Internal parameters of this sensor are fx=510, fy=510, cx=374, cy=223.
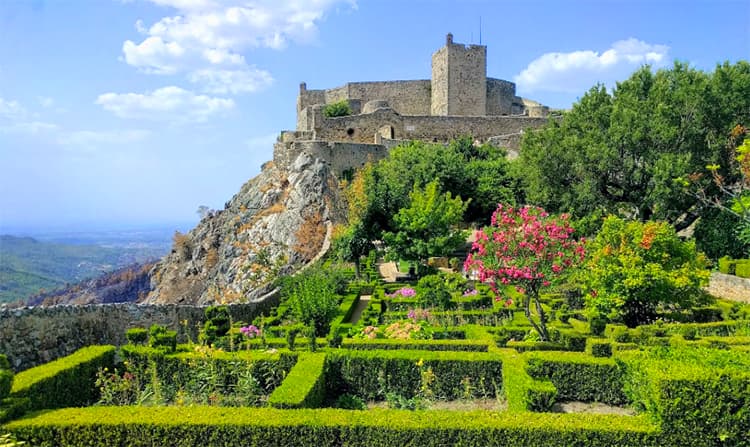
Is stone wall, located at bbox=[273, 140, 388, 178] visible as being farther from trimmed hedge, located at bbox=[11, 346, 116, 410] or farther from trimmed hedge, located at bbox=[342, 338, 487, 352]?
trimmed hedge, located at bbox=[11, 346, 116, 410]

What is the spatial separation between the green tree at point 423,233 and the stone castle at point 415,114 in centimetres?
1169

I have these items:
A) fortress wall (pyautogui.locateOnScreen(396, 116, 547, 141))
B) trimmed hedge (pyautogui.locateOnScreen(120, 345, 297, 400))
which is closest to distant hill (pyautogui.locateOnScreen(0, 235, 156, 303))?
fortress wall (pyautogui.locateOnScreen(396, 116, 547, 141))

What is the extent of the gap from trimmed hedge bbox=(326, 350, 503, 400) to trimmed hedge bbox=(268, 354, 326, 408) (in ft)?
1.50

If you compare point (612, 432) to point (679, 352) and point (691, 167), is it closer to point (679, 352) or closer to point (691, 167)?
point (679, 352)

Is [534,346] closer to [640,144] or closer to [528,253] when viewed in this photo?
[528,253]

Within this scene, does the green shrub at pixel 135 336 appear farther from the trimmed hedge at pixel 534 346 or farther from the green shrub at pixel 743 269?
the green shrub at pixel 743 269

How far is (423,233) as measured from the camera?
19.8m

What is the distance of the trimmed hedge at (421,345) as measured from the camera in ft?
31.7

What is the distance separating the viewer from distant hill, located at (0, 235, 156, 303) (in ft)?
218

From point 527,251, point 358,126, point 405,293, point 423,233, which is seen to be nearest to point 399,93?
point 358,126

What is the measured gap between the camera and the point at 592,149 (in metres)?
20.3

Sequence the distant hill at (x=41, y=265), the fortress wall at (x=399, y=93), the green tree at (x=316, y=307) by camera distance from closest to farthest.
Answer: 1. the green tree at (x=316, y=307)
2. the fortress wall at (x=399, y=93)
3. the distant hill at (x=41, y=265)

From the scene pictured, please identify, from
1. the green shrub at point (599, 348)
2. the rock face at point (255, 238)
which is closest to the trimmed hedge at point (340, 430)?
the green shrub at point (599, 348)

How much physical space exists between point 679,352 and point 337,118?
29494 millimetres
